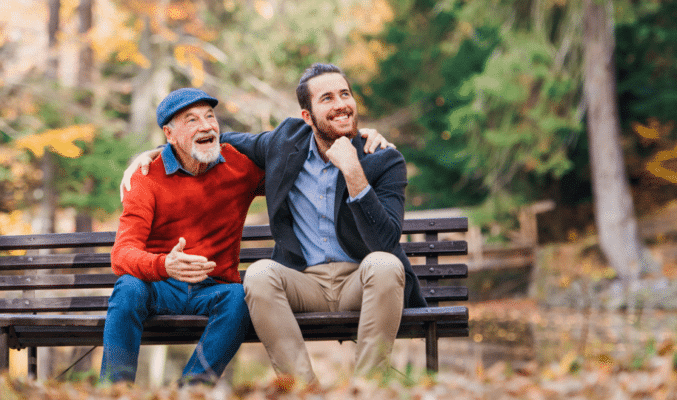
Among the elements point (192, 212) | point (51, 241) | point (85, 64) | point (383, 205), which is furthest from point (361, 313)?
point (85, 64)

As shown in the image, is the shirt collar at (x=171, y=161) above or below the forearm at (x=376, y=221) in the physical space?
above

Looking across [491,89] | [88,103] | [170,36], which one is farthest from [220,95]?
[491,89]

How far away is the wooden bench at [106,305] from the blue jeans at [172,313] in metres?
0.09

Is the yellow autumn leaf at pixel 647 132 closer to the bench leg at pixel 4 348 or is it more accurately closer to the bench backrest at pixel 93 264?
the bench backrest at pixel 93 264

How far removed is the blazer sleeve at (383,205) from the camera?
287cm

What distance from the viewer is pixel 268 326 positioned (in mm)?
2785

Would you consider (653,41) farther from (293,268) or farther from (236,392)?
(236,392)

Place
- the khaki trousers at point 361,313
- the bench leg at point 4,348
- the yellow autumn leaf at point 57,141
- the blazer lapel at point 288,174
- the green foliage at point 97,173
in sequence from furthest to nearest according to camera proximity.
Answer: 1. the green foliage at point 97,173
2. the yellow autumn leaf at point 57,141
3. the blazer lapel at point 288,174
4. the bench leg at point 4,348
5. the khaki trousers at point 361,313

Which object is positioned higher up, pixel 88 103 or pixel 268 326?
pixel 88 103

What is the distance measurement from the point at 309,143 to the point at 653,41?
13.6 metres

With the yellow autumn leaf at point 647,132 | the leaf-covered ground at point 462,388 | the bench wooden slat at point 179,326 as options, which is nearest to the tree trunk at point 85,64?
the bench wooden slat at point 179,326

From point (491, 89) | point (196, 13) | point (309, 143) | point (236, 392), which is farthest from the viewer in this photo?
point (196, 13)

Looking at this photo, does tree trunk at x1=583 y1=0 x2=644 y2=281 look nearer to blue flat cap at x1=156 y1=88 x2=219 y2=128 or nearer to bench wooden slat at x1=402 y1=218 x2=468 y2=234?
bench wooden slat at x1=402 y1=218 x2=468 y2=234

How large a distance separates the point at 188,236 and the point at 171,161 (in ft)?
1.32
